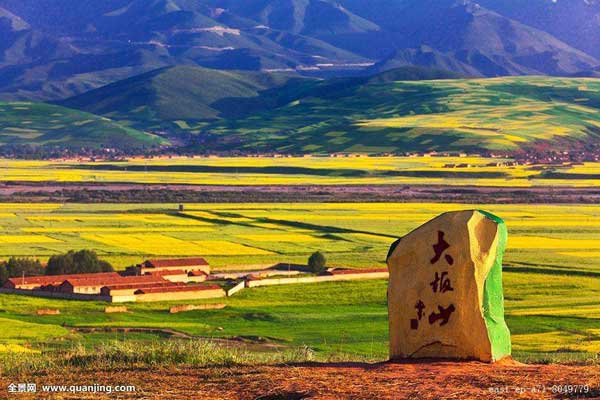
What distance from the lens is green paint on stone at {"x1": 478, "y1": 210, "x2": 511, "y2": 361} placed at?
18.7 meters

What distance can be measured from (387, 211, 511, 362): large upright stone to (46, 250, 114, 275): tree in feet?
128

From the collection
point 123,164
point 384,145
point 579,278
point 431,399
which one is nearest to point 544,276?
point 579,278

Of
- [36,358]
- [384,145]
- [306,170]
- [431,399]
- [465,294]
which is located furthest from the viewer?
[384,145]

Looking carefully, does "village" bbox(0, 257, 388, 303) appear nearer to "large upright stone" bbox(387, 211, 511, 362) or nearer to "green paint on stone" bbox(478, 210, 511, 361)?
"large upright stone" bbox(387, 211, 511, 362)

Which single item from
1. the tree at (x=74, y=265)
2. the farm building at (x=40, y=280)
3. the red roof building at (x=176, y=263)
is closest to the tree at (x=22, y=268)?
the tree at (x=74, y=265)

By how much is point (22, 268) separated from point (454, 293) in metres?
38.5

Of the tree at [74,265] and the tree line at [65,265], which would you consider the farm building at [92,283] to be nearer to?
the tree line at [65,265]

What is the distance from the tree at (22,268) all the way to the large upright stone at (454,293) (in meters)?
36.7

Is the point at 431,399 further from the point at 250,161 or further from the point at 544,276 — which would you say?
the point at 250,161

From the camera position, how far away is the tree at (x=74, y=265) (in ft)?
188

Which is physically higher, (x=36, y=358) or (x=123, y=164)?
(x=123, y=164)

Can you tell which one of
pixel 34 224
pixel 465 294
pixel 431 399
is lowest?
pixel 431 399

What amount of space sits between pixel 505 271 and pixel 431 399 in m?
41.7

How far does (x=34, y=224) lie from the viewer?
80.6 metres
